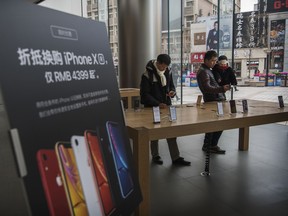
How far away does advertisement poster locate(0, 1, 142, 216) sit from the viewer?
1.23 metres

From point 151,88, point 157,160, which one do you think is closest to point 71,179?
point 151,88

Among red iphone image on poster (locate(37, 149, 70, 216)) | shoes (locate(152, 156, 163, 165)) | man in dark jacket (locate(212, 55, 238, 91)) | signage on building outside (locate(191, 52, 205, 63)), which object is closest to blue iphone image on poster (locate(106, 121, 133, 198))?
red iphone image on poster (locate(37, 149, 70, 216))

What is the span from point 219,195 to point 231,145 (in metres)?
1.94

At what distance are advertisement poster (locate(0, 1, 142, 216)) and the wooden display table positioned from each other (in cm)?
41

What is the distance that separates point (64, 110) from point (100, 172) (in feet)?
1.30

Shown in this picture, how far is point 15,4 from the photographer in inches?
50.3

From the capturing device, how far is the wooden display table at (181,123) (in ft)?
7.45

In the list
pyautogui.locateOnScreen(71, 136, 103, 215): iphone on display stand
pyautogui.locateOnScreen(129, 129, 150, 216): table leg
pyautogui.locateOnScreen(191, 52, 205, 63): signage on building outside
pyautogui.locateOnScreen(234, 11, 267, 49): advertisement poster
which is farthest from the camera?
pyautogui.locateOnScreen(191, 52, 205, 63): signage on building outside

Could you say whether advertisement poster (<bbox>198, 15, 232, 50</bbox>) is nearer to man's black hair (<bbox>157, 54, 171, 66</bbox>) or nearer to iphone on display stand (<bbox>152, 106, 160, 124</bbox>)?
man's black hair (<bbox>157, 54, 171, 66</bbox>)

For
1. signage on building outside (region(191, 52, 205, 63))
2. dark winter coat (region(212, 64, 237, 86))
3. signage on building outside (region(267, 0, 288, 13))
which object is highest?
signage on building outside (region(267, 0, 288, 13))

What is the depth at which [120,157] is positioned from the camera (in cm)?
181

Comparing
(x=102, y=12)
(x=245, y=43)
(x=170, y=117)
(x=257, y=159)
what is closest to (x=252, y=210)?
(x=170, y=117)

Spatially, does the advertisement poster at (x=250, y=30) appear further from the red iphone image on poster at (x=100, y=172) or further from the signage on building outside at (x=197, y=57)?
the red iphone image on poster at (x=100, y=172)

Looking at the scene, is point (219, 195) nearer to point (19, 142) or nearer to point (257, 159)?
point (257, 159)
